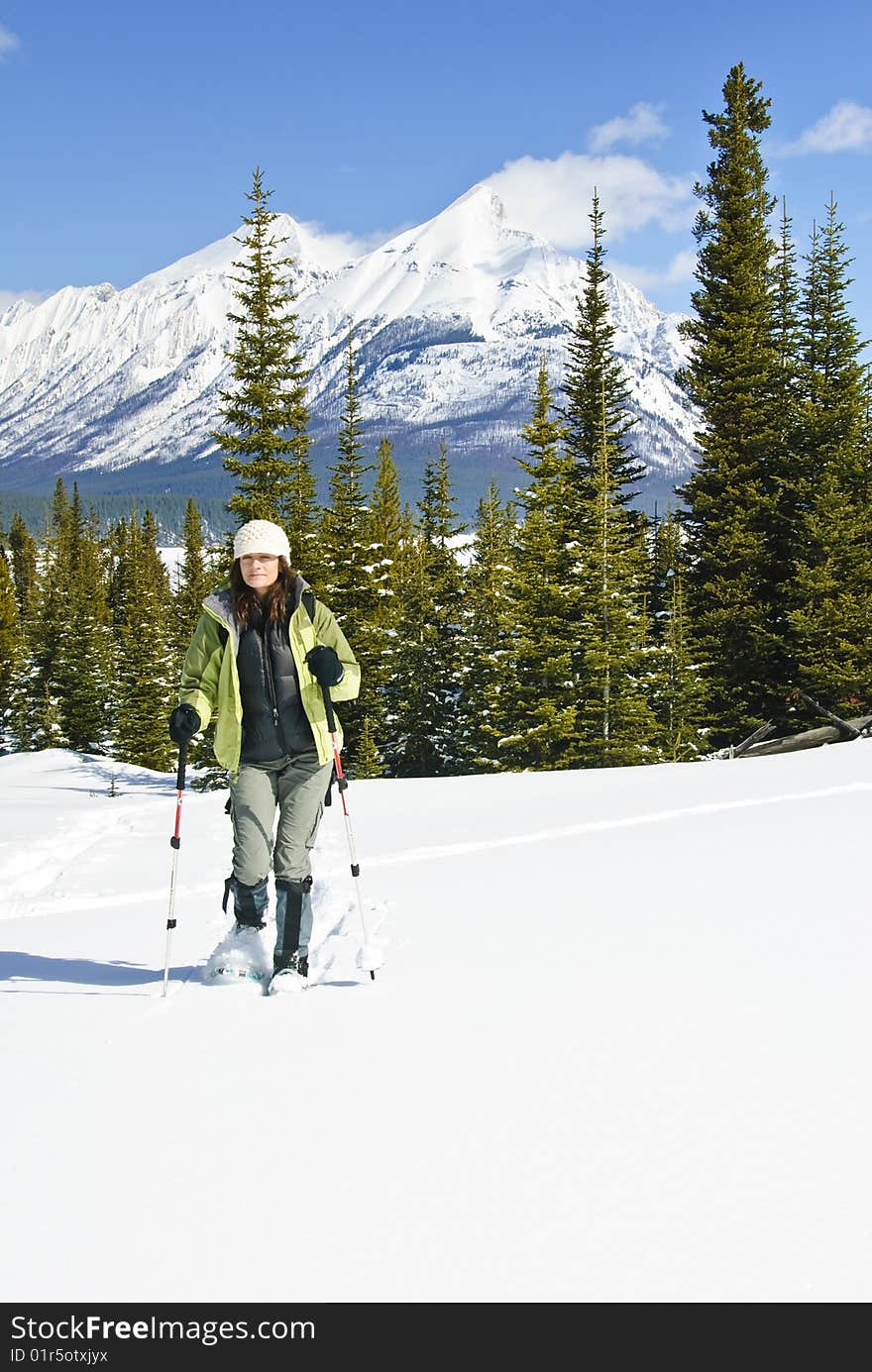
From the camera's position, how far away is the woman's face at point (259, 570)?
15.1 feet

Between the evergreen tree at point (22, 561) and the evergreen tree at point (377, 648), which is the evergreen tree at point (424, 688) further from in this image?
the evergreen tree at point (22, 561)

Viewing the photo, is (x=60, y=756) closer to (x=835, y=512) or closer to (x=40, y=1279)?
(x=835, y=512)

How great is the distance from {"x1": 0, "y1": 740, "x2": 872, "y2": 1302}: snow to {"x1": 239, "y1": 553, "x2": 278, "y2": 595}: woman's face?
1941 millimetres

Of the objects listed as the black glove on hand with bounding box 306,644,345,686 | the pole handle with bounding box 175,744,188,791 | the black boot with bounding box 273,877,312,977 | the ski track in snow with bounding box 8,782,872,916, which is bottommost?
the ski track in snow with bounding box 8,782,872,916

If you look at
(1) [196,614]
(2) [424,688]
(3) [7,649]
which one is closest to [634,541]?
(2) [424,688]

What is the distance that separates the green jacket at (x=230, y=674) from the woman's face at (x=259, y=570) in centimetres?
15

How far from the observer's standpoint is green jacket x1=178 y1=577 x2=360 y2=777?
4672mm

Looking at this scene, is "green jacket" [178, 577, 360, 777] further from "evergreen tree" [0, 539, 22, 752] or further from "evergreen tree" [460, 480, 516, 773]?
"evergreen tree" [0, 539, 22, 752]

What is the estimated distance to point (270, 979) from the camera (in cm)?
459

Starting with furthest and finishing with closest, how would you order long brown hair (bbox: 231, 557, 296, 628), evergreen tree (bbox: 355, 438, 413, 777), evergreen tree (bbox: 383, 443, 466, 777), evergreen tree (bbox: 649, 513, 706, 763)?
evergreen tree (bbox: 383, 443, 466, 777)
evergreen tree (bbox: 355, 438, 413, 777)
evergreen tree (bbox: 649, 513, 706, 763)
long brown hair (bbox: 231, 557, 296, 628)

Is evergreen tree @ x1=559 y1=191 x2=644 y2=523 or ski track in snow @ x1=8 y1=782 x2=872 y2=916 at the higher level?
evergreen tree @ x1=559 y1=191 x2=644 y2=523

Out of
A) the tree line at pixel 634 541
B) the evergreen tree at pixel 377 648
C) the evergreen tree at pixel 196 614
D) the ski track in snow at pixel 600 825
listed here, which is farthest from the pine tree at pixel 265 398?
the ski track in snow at pixel 600 825

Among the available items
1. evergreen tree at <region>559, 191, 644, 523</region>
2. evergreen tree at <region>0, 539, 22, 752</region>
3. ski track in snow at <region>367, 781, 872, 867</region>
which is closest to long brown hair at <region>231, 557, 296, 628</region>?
ski track in snow at <region>367, 781, 872, 867</region>
